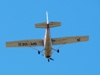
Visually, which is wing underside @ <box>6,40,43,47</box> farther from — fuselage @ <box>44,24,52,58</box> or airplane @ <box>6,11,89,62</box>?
fuselage @ <box>44,24,52,58</box>

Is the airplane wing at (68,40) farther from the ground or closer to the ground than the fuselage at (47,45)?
farther from the ground

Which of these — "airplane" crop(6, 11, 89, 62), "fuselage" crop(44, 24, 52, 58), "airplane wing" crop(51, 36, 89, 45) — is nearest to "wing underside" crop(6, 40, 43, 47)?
"airplane" crop(6, 11, 89, 62)

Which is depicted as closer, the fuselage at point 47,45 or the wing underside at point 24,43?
the fuselage at point 47,45

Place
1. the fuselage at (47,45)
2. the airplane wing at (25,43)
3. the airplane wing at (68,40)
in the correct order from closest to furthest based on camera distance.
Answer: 1. the fuselage at (47,45)
2. the airplane wing at (25,43)
3. the airplane wing at (68,40)

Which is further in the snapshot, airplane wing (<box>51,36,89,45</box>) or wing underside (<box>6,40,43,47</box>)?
airplane wing (<box>51,36,89,45</box>)

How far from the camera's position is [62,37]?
54.6 metres

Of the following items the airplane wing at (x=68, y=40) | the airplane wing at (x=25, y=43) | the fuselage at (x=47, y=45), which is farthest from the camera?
the airplane wing at (x=68, y=40)

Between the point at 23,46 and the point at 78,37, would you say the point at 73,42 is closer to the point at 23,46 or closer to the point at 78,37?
the point at 78,37

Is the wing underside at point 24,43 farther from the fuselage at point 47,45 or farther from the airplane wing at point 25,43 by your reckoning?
the fuselage at point 47,45

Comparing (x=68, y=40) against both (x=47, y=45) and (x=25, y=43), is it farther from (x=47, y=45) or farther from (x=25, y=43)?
(x=47, y=45)

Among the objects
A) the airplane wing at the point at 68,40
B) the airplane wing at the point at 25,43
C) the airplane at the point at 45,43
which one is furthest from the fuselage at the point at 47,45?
the airplane wing at the point at 68,40

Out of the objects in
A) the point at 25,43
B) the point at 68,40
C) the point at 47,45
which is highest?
the point at 68,40

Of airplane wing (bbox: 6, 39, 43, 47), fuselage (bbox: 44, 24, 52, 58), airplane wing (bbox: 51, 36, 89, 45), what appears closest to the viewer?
fuselage (bbox: 44, 24, 52, 58)

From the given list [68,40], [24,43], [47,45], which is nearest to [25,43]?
[24,43]
